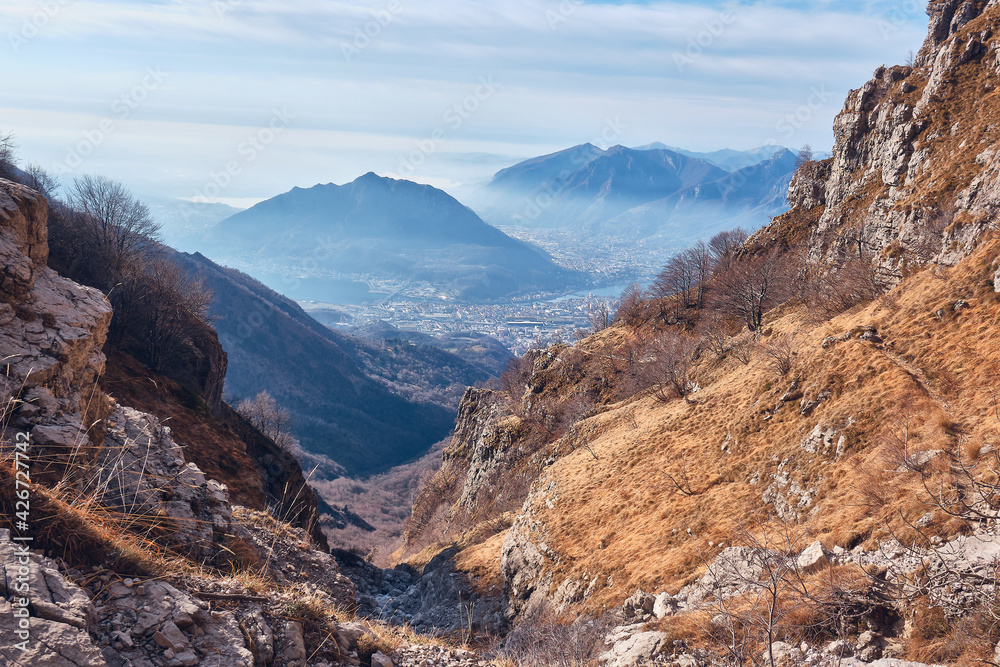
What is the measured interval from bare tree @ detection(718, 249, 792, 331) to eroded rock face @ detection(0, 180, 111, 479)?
31211 millimetres

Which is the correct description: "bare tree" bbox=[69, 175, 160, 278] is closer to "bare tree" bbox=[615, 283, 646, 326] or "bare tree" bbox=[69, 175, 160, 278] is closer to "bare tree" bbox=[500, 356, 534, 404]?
"bare tree" bbox=[500, 356, 534, 404]

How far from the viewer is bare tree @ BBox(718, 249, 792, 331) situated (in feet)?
108

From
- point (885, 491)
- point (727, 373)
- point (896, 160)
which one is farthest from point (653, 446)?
point (896, 160)

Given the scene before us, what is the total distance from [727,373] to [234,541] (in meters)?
24.4

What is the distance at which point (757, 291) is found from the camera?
34125 mm

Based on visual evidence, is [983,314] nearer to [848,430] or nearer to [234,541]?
[848,430]

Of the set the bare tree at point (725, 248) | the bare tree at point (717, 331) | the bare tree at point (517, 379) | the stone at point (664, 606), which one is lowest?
the bare tree at point (517, 379)

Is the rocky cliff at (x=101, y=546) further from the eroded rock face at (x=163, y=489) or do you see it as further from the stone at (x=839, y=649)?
the stone at (x=839, y=649)

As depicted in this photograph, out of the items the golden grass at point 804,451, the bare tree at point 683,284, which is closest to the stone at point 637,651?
the golden grass at point 804,451

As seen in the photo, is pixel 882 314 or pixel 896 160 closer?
pixel 882 314

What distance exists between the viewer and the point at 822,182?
47625 mm

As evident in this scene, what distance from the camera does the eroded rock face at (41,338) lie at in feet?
24.0

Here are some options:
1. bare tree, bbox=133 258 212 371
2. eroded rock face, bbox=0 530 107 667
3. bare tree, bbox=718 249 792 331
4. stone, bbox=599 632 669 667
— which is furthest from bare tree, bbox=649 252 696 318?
eroded rock face, bbox=0 530 107 667

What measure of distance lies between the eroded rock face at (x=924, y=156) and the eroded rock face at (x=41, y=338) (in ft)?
80.8
